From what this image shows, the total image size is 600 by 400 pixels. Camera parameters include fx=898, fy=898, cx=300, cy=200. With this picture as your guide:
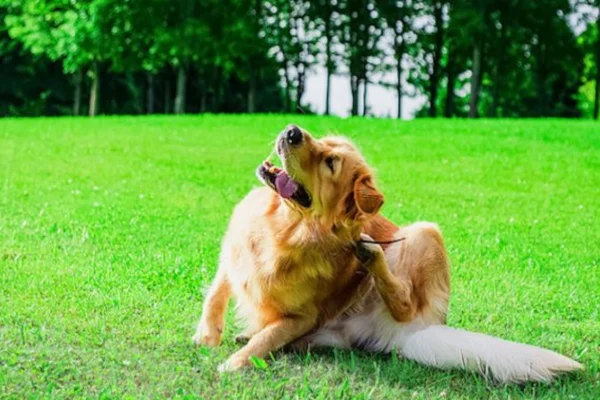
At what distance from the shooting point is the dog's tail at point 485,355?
15.8 ft

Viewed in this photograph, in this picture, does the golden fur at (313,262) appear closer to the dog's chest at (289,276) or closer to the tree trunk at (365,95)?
the dog's chest at (289,276)

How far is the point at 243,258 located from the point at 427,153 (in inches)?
499

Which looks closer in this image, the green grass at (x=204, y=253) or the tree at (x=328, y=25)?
the green grass at (x=204, y=253)

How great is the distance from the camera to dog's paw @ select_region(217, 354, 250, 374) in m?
4.77

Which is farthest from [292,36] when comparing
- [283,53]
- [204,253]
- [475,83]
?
[204,253]

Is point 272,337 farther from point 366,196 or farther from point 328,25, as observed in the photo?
point 328,25

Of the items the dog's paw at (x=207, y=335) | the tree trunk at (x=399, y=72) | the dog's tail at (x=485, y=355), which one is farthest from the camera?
the tree trunk at (x=399, y=72)

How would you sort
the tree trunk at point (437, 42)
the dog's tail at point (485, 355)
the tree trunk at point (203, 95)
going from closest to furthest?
the dog's tail at point (485, 355), the tree trunk at point (437, 42), the tree trunk at point (203, 95)

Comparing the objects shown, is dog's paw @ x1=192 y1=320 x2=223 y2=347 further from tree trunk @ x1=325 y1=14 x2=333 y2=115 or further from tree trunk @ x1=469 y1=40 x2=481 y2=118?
tree trunk @ x1=325 y1=14 x2=333 y2=115

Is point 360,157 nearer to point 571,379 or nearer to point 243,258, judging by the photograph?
point 243,258

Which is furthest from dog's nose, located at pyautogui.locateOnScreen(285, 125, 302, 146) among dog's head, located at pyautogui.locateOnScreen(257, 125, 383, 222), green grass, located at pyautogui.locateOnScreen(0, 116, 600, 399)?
green grass, located at pyautogui.locateOnScreen(0, 116, 600, 399)

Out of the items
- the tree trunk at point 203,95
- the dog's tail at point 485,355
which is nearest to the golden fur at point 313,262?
the dog's tail at point 485,355

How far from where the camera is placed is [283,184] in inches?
187

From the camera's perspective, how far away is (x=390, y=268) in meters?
5.36
